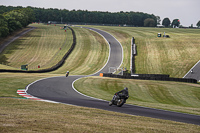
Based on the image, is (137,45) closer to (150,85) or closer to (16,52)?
(16,52)

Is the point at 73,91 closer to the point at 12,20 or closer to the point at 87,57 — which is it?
the point at 87,57

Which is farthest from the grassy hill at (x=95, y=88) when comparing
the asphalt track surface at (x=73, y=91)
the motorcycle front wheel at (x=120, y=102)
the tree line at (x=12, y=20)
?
the tree line at (x=12, y=20)

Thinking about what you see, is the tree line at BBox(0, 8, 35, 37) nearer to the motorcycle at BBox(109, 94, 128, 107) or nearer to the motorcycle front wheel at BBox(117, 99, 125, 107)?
the motorcycle at BBox(109, 94, 128, 107)

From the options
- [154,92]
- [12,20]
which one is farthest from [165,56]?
[12,20]

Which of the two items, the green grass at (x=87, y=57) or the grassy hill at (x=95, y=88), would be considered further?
the green grass at (x=87, y=57)

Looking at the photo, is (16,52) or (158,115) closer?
(158,115)

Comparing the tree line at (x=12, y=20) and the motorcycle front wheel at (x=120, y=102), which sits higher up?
the tree line at (x=12, y=20)

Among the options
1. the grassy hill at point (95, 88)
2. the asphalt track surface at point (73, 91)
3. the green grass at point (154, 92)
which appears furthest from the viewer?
the green grass at point (154, 92)

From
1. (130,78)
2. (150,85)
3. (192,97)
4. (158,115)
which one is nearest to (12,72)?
(130,78)

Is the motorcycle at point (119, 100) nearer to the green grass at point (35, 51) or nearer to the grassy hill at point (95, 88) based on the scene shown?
the grassy hill at point (95, 88)

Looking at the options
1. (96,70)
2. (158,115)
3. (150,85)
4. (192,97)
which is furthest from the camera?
(96,70)

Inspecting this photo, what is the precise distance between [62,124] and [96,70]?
54.5 m

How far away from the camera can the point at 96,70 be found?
66.8 meters

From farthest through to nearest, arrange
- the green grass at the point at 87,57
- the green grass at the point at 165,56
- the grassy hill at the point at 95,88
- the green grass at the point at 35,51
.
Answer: the green grass at the point at 35,51 → the green grass at the point at 87,57 → the green grass at the point at 165,56 → the grassy hill at the point at 95,88
